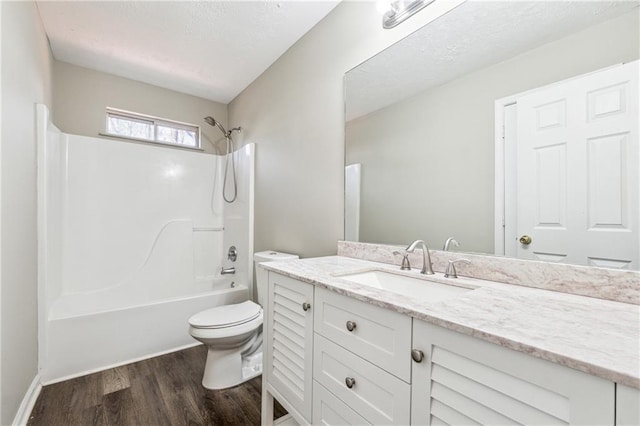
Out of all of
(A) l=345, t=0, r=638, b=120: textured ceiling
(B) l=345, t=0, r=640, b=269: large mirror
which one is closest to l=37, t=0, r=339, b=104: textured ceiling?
(A) l=345, t=0, r=638, b=120: textured ceiling

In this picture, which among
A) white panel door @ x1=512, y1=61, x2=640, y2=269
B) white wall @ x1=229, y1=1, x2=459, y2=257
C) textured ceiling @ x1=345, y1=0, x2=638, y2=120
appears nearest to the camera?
white panel door @ x1=512, y1=61, x2=640, y2=269

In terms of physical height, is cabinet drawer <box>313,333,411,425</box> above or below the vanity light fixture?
below

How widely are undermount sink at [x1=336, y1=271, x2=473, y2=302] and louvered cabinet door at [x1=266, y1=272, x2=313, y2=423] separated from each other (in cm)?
22

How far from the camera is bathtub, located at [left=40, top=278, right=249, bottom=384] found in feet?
6.10

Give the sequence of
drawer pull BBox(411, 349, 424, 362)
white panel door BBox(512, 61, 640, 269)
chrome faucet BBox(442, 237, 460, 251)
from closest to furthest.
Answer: drawer pull BBox(411, 349, 424, 362)
white panel door BBox(512, 61, 640, 269)
chrome faucet BBox(442, 237, 460, 251)

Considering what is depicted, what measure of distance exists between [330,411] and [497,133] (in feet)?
4.02

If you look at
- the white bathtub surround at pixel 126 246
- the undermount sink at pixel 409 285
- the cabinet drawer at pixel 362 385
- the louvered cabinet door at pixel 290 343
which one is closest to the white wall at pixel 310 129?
the white bathtub surround at pixel 126 246

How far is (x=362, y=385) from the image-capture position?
87 cm

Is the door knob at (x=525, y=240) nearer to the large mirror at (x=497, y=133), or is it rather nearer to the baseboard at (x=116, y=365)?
the large mirror at (x=497, y=133)

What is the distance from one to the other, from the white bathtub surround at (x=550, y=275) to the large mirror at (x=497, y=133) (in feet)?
0.12

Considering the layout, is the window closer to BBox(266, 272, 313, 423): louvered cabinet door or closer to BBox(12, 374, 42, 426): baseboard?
BBox(12, 374, 42, 426): baseboard

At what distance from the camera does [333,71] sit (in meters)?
1.85

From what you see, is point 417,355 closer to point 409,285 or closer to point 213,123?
point 409,285

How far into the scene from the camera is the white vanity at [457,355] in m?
0.49
